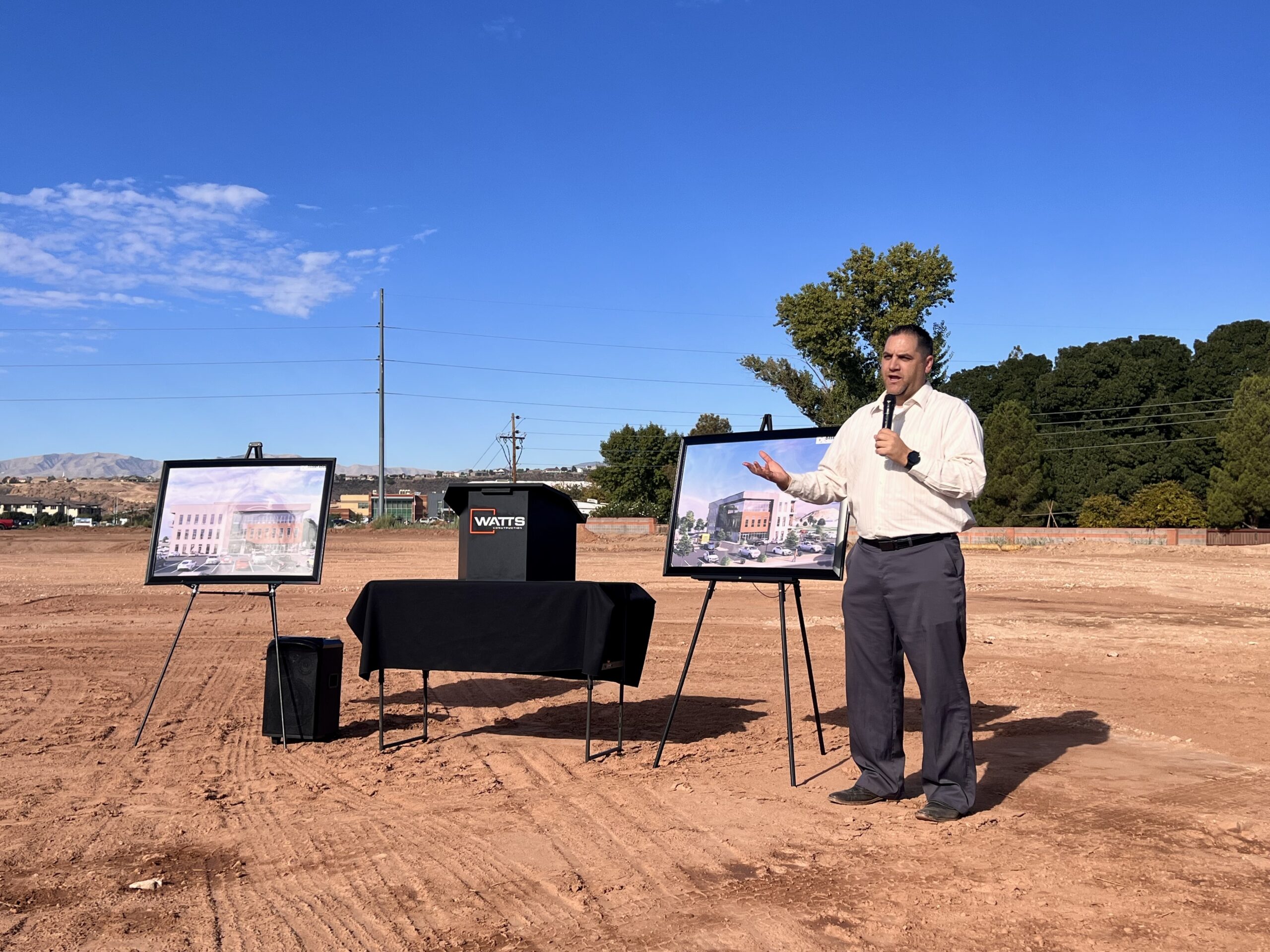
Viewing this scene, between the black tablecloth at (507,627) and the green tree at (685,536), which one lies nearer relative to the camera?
the black tablecloth at (507,627)

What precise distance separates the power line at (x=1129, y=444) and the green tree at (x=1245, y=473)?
9.27 m

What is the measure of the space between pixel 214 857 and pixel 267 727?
109 inches

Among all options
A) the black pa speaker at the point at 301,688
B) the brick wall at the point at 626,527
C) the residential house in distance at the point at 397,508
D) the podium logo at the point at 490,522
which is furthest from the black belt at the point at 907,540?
the residential house in distance at the point at 397,508

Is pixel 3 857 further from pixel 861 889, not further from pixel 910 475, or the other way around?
pixel 910 475

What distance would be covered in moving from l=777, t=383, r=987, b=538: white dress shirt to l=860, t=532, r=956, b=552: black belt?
0.07 feet

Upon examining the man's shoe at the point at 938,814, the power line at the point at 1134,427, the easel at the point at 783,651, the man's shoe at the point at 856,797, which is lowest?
the man's shoe at the point at 856,797

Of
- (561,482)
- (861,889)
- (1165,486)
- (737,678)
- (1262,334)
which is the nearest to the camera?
(861,889)

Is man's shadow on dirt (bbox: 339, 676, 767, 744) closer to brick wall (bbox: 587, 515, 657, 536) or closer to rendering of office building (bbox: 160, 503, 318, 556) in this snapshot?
rendering of office building (bbox: 160, 503, 318, 556)

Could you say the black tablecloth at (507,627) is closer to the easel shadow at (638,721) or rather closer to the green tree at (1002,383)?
the easel shadow at (638,721)

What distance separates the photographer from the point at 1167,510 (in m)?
46.6

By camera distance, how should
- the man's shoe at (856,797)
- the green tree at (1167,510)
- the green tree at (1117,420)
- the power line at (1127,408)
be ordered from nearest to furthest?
the man's shoe at (856,797), the green tree at (1167,510), the green tree at (1117,420), the power line at (1127,408)

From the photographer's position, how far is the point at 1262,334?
60.9m

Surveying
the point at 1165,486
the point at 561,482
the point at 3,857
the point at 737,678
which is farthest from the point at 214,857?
the point at 561,482

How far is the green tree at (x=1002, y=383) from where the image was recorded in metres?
66.8
